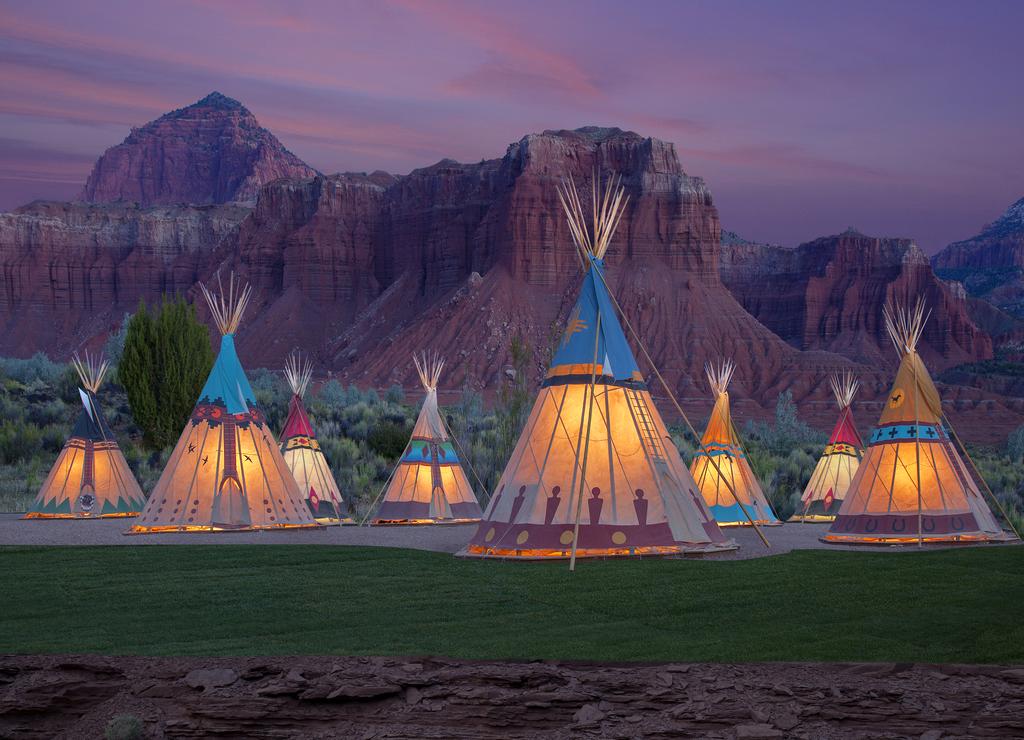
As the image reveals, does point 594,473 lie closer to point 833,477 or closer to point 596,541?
point 596,541

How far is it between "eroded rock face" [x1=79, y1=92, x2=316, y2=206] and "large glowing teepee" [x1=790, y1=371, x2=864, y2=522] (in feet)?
539

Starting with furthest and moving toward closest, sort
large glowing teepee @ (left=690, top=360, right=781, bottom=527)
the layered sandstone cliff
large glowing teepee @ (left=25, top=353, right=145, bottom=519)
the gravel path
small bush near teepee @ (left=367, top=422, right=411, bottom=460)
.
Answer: the layered sandstone cliff, small bush near teepee @ (left=367, top=422, right=411, bottom=460), large glowing teepee @ (left=25, top=353, right=145, bottom=519), large glowing teepee @ (left=690, top=360, right=781, bottom=527), the gravel path

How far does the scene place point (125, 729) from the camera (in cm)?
642

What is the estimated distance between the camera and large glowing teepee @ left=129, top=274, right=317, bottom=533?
17.1 meters

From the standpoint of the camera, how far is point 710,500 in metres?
20.6

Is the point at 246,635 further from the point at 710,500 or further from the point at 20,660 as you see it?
the point at 710,500

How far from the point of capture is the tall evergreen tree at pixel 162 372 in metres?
31.5

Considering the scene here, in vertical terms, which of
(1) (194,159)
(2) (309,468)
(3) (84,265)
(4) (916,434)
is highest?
(1) (194,159)

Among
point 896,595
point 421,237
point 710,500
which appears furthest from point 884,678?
point 421,237

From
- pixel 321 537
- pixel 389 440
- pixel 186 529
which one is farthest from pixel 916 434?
pixel 389 440

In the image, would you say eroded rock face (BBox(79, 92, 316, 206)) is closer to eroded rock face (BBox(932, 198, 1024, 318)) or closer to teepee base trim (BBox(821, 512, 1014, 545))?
eroded rock face (BBox(932, 198, 1024, 318))

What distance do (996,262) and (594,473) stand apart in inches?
5494

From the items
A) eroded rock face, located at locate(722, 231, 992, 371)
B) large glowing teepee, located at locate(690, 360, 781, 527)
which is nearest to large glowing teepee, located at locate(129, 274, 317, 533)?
large glowing teepee, located at locate(690, 360, 781, 527)

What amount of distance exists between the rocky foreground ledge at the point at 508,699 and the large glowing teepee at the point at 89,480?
47.6 ft
